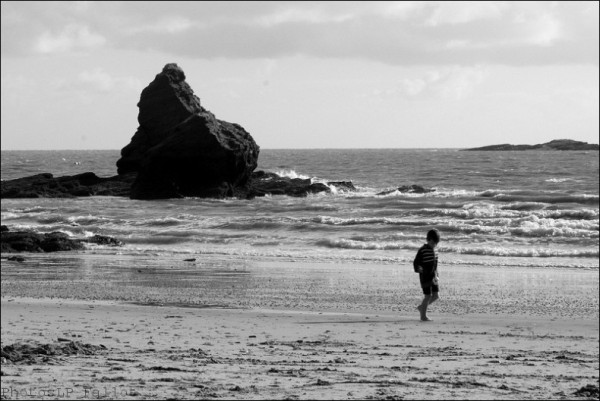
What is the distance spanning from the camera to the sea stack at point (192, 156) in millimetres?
44000

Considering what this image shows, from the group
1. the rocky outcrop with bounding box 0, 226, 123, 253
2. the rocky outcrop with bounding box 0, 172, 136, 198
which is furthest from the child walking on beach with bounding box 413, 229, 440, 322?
the rocky outcrop with bounding box 0, 172, 136, 198

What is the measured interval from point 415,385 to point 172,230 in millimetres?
22492

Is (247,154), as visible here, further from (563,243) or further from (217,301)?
(217,301)

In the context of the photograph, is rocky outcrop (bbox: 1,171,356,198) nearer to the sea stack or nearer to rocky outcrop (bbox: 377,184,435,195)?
the sea stack

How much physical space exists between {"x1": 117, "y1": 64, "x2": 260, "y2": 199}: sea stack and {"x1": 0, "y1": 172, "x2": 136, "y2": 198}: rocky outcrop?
2089 millimetres

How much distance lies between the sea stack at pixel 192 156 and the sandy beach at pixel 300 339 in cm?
2630

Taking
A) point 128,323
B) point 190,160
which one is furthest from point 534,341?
point 190,160

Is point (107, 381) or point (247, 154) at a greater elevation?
point (247, 154)

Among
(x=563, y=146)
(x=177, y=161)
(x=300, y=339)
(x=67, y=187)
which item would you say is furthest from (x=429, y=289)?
(x=563, y=146)

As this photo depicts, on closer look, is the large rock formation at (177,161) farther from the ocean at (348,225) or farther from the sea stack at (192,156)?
the ocean at (348,225)

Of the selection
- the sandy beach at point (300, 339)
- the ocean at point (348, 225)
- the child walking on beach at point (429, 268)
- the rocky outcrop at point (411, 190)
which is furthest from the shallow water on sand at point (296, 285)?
the rocky outcrop at point (411, 190)

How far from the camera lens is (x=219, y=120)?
47.6 m

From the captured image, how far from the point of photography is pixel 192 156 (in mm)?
43906

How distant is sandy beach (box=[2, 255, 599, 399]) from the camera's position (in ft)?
26.5
